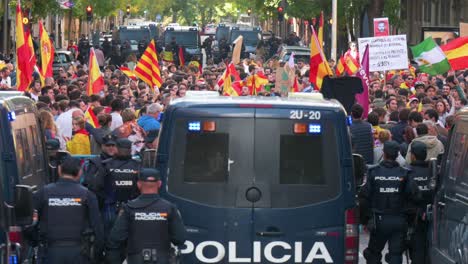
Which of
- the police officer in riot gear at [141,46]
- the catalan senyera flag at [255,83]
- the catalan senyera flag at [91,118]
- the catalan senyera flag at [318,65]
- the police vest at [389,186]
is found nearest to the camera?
the police vest at [389,186]

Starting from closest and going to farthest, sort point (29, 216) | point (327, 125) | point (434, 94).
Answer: point (29, 216)
point (327, 125)
point (434, 94)

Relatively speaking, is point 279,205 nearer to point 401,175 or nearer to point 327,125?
point 327,125

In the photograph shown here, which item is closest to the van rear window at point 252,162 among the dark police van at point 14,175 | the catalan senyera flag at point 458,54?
the dark police van at point 14,175

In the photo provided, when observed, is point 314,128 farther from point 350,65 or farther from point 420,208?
point 350,65

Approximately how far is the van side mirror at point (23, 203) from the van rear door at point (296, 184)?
1878 millimetres

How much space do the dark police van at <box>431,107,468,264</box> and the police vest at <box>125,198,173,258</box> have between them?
7.86ft

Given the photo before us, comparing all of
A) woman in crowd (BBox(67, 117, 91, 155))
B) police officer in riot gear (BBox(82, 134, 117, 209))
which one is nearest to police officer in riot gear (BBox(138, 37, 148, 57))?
woman in crowd (BBox(67, 117, 91, 155))

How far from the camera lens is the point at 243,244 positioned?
37.2ft

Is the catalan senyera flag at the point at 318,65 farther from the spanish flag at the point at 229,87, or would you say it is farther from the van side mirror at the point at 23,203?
the van side mirror at the point at 23,203

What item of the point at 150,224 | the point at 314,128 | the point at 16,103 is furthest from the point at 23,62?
the point at 150,224

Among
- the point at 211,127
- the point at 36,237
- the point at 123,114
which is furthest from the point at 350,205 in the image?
the point at 123,114

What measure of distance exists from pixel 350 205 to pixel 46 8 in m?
47.9

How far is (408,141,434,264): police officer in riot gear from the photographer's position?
13.6 meters

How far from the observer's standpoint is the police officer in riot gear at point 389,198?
13.2 m
